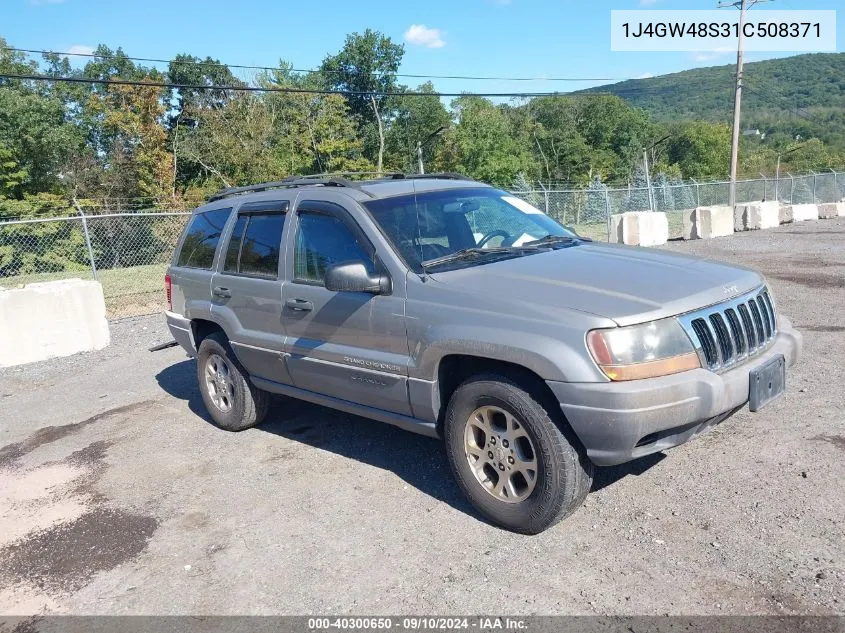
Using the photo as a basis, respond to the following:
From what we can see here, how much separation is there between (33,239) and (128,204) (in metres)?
20.1

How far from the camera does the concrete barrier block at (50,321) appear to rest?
9000 millimetres

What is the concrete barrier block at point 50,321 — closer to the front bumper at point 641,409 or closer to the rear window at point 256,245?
the rear window at point 256,245

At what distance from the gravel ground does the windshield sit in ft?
4.92

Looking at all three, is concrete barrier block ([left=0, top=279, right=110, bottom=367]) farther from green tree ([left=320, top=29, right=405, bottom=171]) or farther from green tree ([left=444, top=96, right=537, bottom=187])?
green tree ([left=320, top=29, right=405, bottom=171])

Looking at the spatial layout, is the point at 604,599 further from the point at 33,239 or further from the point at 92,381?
the point at 33,239

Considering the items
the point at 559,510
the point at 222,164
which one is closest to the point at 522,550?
the point at 559,510

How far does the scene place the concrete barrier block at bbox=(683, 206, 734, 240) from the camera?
2039 cm

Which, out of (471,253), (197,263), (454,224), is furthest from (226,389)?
(471,253)

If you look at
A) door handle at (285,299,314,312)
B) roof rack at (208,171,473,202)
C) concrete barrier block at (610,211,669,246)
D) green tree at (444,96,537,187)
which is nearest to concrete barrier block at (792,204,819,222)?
concrete barrier block at (610,211,669,246)

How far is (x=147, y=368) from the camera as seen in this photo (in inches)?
335

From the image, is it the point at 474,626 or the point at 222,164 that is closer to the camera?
the point at 474,626

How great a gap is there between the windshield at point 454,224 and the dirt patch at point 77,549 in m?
2.33

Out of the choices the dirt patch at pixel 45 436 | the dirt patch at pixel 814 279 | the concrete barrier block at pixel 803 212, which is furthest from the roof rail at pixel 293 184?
the concrete barrier block at pixel 803 212

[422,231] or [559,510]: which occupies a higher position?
[422,231]
